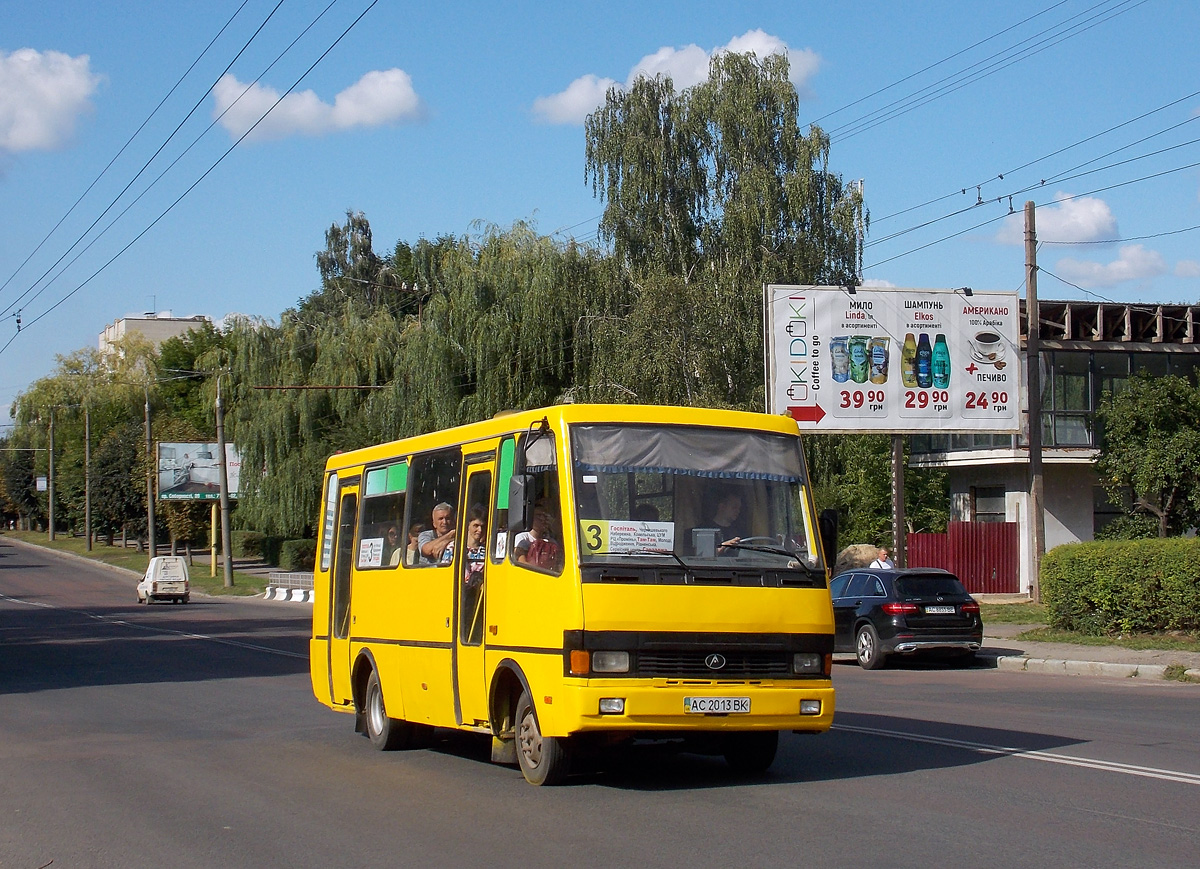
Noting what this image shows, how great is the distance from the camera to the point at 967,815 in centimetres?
777

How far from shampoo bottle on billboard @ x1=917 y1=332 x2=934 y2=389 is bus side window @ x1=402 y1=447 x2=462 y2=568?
19785 mm

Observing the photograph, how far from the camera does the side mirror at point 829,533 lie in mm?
9570

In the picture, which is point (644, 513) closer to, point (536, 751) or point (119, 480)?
point (536, 751)

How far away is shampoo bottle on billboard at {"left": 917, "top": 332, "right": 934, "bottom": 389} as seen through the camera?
1147 inches

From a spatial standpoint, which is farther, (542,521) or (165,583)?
(165,583)

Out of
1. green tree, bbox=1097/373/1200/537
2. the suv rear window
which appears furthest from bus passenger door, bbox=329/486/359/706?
green tree, bbox=1097/373/1200/537

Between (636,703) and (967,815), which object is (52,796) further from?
(967,815)

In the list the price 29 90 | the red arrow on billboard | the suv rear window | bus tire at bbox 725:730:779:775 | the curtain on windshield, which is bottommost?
bus tire at bbox 725:730:779:775

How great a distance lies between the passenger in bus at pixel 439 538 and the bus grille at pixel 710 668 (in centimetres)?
234

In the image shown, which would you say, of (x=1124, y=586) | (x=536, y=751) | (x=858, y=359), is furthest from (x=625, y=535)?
(x=858, y=359)

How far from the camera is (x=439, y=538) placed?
1059 cm

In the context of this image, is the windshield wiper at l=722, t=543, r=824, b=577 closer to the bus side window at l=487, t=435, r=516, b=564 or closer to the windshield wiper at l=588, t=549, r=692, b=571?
the windshield wiper at l=588, t=549, r=692, b=571

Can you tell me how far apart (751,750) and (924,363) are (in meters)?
20.8

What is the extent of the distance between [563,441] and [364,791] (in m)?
2.87
